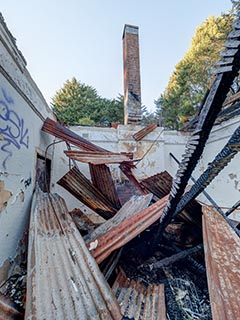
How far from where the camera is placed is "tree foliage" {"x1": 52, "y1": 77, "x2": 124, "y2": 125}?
13141 mm

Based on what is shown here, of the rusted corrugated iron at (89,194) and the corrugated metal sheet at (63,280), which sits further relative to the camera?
the rusted corrugated iron at (89,194)

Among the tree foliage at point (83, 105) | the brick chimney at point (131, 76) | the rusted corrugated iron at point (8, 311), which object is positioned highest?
the tree foliage at point (83, 105)

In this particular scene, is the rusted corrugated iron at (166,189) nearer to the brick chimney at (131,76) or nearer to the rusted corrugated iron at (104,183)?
the rusted corrugated iron at (104,183)

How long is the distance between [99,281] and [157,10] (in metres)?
8.70

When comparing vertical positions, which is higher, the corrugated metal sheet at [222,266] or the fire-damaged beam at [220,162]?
the fire-damaged beam at [220,162]

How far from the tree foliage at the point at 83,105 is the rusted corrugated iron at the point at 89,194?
32.1 ft

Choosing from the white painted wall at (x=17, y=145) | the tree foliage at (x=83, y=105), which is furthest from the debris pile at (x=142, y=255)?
the tree foliage at (x=83, y=105)

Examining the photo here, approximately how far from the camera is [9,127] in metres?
2.03

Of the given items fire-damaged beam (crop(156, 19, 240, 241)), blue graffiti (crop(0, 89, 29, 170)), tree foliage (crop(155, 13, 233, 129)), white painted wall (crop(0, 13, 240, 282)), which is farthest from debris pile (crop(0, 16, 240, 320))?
tree foliage (crop(155, 13, 233, 129))

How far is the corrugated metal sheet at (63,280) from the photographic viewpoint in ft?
3.88

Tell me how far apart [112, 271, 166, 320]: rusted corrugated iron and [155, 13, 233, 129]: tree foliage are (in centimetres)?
794

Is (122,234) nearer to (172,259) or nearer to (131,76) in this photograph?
(172,259)

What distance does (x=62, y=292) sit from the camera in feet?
4.27

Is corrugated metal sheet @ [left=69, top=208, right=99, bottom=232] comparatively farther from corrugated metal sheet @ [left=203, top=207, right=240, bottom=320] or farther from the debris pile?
corrugated metal sheet @ [left=203, top=207, right=240, bottom=320]
